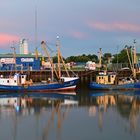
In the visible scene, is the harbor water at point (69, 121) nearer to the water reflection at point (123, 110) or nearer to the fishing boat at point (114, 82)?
the water reflection at point (123, 110)

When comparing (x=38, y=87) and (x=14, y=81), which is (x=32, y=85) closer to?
(x=38, y=87)

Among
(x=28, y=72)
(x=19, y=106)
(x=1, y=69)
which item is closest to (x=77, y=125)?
(x=19, y=106)

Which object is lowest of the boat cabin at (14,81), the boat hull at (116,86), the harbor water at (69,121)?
the harbor water at (69,121)

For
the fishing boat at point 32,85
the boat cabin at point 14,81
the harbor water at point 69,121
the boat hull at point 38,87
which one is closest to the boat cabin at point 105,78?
the fishing boat at point 32,85

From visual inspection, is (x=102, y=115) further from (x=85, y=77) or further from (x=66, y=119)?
(x=85, y=77)

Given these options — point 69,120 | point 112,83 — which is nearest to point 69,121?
point 69,120

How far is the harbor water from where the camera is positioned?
24.6 m

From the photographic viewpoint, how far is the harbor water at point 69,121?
969 inches

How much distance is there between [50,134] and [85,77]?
142 feet

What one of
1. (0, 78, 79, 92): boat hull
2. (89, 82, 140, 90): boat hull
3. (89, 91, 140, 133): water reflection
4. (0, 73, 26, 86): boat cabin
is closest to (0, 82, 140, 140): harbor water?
(89, 91, 140, 133): water reflection

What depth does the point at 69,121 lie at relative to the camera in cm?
2997

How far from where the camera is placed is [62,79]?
194 feet

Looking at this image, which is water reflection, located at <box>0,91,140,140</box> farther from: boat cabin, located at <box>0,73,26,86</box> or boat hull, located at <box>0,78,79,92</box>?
boat cabin, located at <box>0,73,26,86</box>

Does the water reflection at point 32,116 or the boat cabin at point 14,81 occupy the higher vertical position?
the boat cabin at point 14,81
